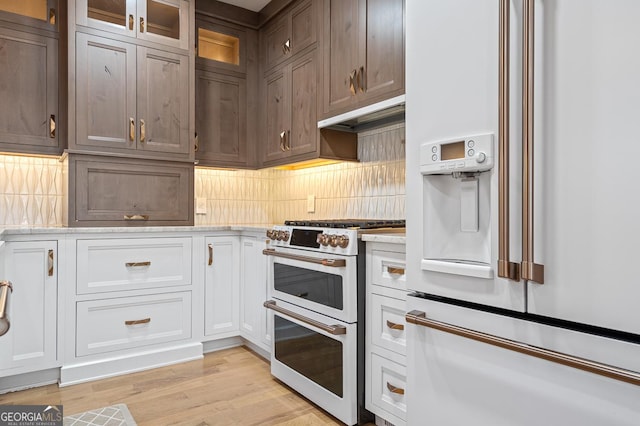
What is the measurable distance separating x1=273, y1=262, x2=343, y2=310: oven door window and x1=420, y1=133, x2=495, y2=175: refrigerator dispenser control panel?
37.9 inches

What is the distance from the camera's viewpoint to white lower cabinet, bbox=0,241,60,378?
2334 mm

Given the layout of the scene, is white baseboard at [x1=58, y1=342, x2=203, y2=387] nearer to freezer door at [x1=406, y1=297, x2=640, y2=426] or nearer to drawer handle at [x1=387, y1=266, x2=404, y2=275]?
drawer handle at [x1=387, y1=266, x2=404, y2=275]

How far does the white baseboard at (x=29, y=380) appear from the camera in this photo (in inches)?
93.4

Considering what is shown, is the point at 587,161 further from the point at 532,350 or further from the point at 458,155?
the point at 532,350

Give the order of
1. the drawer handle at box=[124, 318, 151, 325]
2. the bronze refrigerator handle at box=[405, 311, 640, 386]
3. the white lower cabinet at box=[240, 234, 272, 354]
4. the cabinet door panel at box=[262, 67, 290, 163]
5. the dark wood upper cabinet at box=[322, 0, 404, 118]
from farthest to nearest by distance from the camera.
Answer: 1. the cabinet door panel at box=[262, 67, 290, 163]
2. the white lower cabinet at box=[240, 234, 272, 354]
3. the drawer handle at box=[124, 318, 151, 325]
4. the dark wood upper cabinet at box=[322, 0, 404, 118]
5. the bronze refrigerator handle at box=[405, 311, 640, 386]

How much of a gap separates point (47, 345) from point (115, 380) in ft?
1.44

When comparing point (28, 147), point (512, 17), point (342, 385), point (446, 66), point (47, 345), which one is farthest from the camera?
point (28, 147)

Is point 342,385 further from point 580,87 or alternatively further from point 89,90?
point 89,90

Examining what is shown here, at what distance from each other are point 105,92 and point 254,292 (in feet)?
5.55

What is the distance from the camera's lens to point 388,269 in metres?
1.88

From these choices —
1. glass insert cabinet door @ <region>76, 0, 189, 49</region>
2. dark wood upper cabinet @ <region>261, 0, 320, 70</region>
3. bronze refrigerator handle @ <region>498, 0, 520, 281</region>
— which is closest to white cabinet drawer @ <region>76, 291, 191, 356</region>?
glass insert cabinet door @ <region>76, 0, 189, 49</region>

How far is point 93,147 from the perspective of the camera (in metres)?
2.75

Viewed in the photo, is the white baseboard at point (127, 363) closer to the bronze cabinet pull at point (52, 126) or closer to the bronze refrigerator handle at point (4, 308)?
the bronze cabinet pull at point (52, 126)

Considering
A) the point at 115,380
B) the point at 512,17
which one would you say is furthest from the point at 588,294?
the point at 115,380
